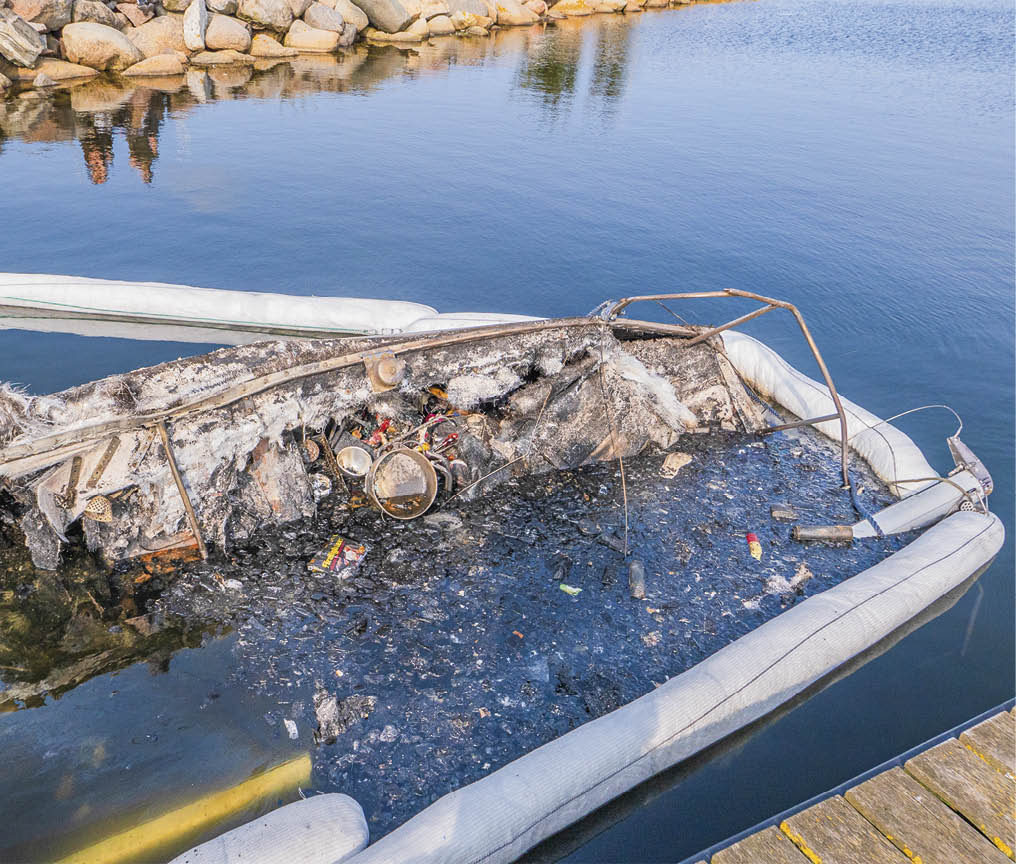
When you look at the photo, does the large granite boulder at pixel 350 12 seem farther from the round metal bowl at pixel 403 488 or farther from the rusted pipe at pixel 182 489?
the rusted pipe at pixel 182 489

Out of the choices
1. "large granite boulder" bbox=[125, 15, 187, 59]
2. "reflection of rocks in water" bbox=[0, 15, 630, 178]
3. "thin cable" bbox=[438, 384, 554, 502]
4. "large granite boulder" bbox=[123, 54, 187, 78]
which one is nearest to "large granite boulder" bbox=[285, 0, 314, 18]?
"reflection of rocks in water" bbox=[0, 15, 630, 178]

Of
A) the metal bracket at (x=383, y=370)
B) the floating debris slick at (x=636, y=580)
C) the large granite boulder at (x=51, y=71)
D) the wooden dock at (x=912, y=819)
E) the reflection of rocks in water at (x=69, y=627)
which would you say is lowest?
the reflection of rocks in water at (x=69, y=627)

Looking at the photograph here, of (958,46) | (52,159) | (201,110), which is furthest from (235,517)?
(958,46)

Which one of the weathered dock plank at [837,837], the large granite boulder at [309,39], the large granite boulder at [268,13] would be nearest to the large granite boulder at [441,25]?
the large granite boulder at [309,39]

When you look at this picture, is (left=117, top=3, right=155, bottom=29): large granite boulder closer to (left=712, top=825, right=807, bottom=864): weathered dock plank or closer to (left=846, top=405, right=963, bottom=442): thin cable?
(left=846, top=405, right=963, bottom=442): thin cable

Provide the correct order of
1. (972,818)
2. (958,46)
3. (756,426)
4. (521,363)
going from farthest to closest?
(958,46)
(756,426)
(521,363)
(972,818)

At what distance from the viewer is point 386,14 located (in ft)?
102

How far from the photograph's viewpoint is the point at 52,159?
17297 mm

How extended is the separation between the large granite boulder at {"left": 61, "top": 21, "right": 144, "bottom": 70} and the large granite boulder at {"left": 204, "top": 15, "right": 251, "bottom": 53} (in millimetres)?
3095

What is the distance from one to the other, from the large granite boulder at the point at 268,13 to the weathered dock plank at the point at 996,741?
105ft

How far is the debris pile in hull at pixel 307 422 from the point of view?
571 centimetres

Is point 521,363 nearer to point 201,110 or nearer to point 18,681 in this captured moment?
point 18,681

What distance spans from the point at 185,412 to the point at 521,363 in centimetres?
325

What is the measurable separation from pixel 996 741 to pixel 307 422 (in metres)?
6.03
